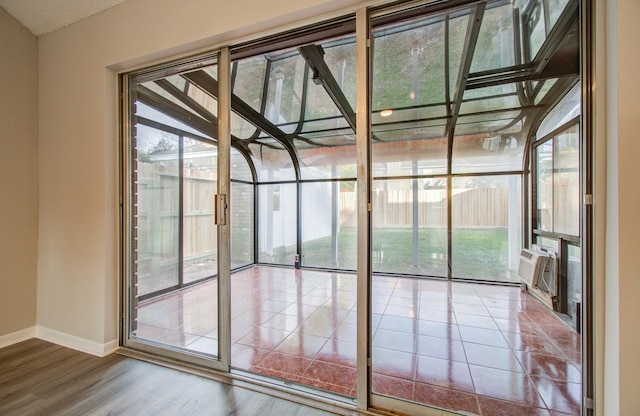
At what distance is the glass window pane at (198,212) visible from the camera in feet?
8.75

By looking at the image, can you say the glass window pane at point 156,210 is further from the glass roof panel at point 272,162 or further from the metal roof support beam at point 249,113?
the glass roof panel at point 272,162

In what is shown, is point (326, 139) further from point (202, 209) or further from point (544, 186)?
point (544, 186)

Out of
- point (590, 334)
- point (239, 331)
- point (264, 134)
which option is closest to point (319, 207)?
point (264, 134)

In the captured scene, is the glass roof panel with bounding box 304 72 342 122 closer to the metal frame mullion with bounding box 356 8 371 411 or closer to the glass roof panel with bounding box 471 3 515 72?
the glass roof panel with bounding box 471 3 515 72

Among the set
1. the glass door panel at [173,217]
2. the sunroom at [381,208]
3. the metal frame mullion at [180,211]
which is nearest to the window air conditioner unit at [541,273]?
the sunroom at [381,208]

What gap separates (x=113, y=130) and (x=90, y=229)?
0.89 metres

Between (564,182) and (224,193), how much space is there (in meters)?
3.53

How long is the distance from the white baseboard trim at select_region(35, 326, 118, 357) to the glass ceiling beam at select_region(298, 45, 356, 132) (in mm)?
3168

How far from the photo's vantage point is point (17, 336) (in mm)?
2422

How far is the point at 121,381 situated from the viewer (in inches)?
74.4

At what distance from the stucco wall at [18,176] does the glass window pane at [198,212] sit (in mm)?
1309

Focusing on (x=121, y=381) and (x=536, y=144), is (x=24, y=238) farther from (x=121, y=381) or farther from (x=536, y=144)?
(x=536, y=144)

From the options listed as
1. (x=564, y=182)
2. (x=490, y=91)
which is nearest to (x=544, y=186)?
(x=564, y=182)

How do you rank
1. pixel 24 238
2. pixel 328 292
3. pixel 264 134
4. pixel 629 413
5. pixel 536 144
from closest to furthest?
1. pixel 629 413
2. pixel 24 238
3. pixel 536 144
4. pixel 328 292
5. pixel 264 134
